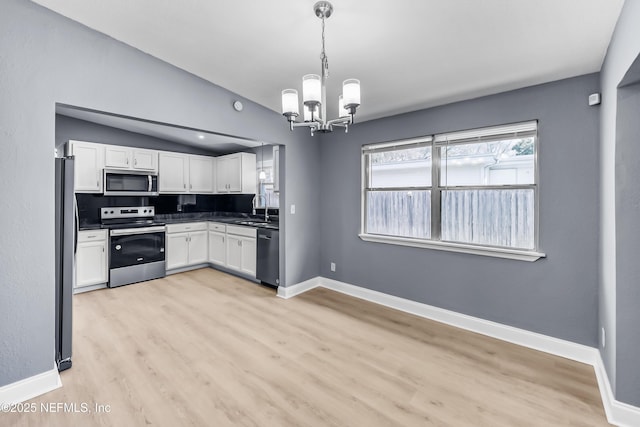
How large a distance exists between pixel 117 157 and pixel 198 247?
1.97m

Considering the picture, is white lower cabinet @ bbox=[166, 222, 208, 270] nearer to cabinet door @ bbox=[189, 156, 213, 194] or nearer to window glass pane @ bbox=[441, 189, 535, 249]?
cabinet door @ bbox=[189, 156, 213, 194]

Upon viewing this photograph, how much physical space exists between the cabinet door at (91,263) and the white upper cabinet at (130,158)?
126 centimetres

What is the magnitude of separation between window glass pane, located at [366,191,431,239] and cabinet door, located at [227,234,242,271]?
2.21 m

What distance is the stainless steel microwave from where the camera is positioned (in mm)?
4492

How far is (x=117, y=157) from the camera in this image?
4.59m

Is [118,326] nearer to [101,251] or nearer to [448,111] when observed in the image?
[101,251]

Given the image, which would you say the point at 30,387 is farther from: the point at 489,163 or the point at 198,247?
the point at 489,163

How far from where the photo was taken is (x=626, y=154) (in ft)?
5.71

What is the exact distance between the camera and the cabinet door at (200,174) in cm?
557

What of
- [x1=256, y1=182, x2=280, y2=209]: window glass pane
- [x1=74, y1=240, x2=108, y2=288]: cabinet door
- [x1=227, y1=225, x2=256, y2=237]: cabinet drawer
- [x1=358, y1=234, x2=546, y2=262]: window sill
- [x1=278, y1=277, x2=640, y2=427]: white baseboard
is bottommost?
[x1=278, y1=277, x2=640, y2=427]: white baseboard

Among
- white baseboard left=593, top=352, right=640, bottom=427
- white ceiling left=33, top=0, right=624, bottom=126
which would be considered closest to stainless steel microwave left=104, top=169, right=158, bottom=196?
white ceiling left=33, top=0, right=624, bottom=126

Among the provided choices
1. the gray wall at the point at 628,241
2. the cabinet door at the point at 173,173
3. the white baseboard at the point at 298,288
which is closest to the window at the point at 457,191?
the gray wall at the point at 628,241

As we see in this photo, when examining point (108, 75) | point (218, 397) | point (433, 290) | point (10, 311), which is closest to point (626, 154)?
point (433, 290)

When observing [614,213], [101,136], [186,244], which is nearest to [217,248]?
[186,244]
